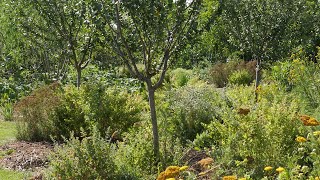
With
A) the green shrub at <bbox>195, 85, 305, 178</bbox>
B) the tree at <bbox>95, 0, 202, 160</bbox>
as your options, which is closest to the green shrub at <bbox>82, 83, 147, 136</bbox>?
the tree at <bbox>95, 0, 202, 160</bbox>

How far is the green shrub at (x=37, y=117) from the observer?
7246 mm

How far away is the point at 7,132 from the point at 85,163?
15.1 ft

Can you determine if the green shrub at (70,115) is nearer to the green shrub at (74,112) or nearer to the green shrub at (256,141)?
the green shrub at (74,112)

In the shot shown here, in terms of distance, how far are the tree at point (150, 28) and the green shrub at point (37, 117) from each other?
257cm

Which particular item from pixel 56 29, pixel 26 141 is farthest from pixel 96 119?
pixel 56 29

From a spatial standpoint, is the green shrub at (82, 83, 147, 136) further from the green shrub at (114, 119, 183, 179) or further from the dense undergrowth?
the green shrub at (114, 119, 183, 179)

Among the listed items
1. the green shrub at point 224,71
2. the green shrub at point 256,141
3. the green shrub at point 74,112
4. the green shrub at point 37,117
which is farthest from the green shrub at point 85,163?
the green shrub at point 224,71

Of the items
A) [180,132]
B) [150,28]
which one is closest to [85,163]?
[150,28]

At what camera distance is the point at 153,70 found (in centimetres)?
512

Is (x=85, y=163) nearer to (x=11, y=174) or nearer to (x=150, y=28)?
(x=150, y=28)

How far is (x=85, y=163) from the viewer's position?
431cm

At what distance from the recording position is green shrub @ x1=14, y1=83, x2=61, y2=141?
23.8ft

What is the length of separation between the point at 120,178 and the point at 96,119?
2700mm

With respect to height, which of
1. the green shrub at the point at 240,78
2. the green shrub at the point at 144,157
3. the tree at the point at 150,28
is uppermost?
the tree at the point at 150,28
